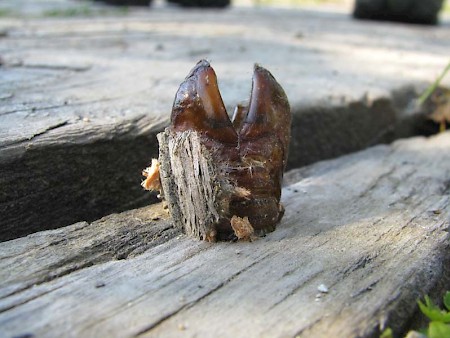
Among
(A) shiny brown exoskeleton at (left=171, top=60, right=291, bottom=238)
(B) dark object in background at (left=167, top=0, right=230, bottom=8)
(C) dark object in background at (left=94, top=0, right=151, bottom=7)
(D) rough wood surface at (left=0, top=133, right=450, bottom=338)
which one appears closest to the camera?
(D) rough wood surface at (left=0, top=133, right=450, bottom=338)

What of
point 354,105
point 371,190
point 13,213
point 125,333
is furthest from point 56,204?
point 354,105

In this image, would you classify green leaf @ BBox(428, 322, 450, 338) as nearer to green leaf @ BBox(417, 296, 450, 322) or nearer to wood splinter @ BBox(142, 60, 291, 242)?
green leaf @ BBox(417, 296, 450, 322)

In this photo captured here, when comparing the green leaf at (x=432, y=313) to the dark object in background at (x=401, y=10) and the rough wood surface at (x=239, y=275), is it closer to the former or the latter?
the rough wood surface at (x=239, y=275)

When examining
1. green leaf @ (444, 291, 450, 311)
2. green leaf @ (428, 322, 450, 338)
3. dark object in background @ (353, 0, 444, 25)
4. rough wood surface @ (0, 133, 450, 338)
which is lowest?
green leaf @ (444, 291, 450, 311)

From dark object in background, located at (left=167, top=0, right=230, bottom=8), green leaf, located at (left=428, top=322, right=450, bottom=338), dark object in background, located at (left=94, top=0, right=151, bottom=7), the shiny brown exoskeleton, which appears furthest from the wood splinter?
dark object in background, located at (left=167, top=0, right=230, bottom=8)

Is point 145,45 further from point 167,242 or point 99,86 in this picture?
point 167,242

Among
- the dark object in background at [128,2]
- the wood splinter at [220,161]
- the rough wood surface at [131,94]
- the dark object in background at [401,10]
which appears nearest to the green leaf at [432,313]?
the wood splinter at [220,161]
